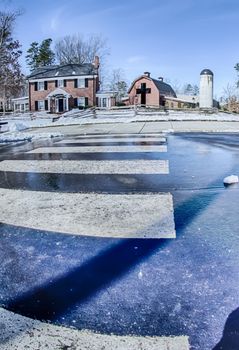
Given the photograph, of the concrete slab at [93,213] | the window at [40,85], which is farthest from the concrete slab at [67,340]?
the window at [40,85]

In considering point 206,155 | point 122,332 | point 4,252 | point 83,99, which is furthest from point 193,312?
point 83,99

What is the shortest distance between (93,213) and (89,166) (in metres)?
2.31

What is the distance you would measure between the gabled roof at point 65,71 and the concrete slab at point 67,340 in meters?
40.3

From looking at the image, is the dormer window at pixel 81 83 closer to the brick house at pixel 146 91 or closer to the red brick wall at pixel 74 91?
the red brick wall at pixel 74 91

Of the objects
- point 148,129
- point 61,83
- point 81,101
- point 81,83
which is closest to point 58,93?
point 61,83

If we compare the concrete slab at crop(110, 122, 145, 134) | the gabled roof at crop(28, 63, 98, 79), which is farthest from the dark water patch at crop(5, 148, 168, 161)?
the gabled roof at crop(28, 63, 98, 79)

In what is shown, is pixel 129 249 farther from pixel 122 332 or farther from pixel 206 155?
pixel 206 155

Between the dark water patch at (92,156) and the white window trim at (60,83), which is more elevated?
the white window trim at (60,83)

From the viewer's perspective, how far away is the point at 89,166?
5.36m

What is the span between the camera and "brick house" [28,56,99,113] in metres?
40.3

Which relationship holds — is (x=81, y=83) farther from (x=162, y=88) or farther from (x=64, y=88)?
(x=162, y=88)

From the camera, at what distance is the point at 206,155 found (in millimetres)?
6418

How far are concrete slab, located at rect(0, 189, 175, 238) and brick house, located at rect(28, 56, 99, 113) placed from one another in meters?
37.3

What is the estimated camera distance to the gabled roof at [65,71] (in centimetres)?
4072
